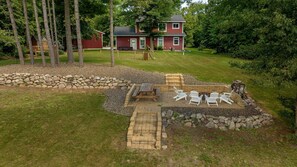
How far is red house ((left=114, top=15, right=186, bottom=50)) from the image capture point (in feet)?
117

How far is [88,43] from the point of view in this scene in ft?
127

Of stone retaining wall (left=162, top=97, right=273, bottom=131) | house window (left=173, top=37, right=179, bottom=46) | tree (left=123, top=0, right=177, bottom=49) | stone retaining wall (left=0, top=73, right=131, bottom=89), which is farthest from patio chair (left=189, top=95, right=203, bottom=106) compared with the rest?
house window (left=173, top=37, right=179, bottom=46)

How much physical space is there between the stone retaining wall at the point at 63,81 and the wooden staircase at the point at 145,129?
454 cm

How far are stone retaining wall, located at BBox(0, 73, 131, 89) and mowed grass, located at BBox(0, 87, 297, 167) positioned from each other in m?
3.59

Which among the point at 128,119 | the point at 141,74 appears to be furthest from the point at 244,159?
the point at 141,74

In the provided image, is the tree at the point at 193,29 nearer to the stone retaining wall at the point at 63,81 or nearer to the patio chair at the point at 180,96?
the stone retaining wall at the point at 63,81

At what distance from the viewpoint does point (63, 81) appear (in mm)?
13141

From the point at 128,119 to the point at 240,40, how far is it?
2633cm

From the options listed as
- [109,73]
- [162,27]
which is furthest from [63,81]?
[162,27]

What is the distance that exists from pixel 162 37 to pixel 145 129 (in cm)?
3015

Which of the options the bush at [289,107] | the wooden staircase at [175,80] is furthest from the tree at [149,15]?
the bush at [289,107]

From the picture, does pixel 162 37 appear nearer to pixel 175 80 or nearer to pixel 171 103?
pixel 175 80

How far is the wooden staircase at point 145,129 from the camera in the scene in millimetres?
7055

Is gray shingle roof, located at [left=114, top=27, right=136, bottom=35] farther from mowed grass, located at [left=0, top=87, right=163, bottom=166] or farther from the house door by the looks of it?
mowed grass, located at [left=0, top=87, right=163, bottom=166]
